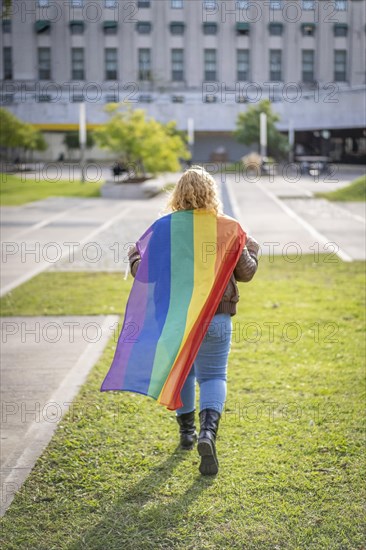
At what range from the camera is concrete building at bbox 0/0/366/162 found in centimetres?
5819

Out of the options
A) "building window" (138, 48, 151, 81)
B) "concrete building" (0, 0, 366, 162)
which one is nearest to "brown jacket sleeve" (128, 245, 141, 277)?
"concrete building" (0, 0, 366, 162)

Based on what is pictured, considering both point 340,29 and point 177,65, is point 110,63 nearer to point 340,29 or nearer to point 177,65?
point 177,65

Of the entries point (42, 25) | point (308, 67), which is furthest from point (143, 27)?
point (42, 25)

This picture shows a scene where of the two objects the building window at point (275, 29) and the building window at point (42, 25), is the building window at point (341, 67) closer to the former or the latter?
the building window at point (275, 29)

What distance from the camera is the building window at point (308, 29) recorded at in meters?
61.9

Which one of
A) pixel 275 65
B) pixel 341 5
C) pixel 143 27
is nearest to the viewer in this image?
pixel 341 5

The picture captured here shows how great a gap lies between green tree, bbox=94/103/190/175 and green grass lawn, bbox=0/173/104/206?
2123mm

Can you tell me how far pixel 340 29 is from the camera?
60.1m

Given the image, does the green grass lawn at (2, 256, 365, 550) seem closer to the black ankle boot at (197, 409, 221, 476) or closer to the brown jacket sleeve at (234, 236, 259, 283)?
the black ankle boot at (197, 409, 221, 476)

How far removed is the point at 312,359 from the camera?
28.3 ft

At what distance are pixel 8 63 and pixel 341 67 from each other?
901 inches

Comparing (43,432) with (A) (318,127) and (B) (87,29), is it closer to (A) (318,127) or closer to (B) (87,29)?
(B) (87,29)

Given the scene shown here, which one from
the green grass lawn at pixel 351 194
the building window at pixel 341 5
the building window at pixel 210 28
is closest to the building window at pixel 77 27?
the building window at pixel 210 28

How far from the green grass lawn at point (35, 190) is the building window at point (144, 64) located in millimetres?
22808
